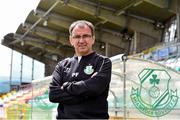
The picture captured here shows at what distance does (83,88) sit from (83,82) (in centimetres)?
4

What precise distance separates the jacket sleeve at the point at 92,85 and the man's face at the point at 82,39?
0.46 ft

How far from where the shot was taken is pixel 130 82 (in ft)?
18.9

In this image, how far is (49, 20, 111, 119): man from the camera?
7.75 ft

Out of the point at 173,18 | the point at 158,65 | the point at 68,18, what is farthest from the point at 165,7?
the point at 158,65

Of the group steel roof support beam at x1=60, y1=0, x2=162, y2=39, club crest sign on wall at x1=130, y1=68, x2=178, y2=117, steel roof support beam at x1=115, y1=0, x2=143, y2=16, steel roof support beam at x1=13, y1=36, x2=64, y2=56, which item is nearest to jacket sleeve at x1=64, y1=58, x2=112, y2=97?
club crest sign on wall at x1=130, y1=68, x2=178, y2=117

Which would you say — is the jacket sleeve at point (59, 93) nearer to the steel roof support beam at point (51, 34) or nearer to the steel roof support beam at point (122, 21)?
the steel roof support beam at point (122, 21)

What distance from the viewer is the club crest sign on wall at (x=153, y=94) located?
5.58 metres

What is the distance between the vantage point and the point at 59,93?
2471 millimetres

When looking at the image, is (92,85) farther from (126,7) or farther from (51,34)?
(51,34)

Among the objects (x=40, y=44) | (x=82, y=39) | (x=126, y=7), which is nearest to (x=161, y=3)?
(x=126, y=7)

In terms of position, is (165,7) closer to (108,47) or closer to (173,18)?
(173,18)

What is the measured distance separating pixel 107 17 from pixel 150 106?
20302mm

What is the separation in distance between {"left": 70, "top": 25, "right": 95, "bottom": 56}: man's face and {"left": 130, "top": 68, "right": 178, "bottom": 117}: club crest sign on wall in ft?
10.8

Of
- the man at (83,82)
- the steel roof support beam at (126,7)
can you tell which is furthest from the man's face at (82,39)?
the steel roof support beam at (126,7)
